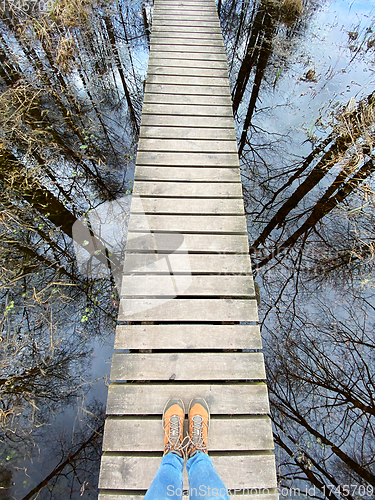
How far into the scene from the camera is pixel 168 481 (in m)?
1.30

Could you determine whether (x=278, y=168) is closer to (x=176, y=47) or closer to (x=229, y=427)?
(x=176, y=47)

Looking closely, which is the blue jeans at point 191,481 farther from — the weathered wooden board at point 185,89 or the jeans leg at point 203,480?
the weathered wooden board at point 185,89

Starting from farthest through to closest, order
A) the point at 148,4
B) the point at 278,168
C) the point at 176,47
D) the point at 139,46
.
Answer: the point at 148,4, the point at 139,46, the point at 176,47, the point at 278,168

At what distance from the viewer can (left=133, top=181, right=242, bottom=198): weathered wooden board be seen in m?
2.40

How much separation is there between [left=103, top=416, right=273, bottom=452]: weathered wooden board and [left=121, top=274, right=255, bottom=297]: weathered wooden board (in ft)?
2.80

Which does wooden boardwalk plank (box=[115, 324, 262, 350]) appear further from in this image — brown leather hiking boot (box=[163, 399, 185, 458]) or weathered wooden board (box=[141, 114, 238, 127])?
weathered wooden board (box=[141, 114, 238, 127])

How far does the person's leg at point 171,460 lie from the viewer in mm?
1248

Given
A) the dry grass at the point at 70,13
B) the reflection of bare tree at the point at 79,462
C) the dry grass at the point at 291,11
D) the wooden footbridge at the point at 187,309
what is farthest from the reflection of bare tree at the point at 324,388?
the dry grass at the point at 70,13

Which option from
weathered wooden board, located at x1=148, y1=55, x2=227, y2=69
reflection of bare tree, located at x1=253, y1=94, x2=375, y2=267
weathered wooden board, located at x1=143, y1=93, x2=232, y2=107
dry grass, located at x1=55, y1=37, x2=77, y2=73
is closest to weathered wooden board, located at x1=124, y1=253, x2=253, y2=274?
reflection of bare tree, located at x1=253, y1=94, x2=375, y2=267

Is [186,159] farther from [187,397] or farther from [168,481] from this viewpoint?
[168,481]

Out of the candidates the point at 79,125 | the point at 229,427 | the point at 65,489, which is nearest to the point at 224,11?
the point at 79,125

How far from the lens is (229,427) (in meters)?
1.61

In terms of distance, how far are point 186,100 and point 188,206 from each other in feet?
5.04

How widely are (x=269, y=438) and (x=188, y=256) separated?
1.39m
